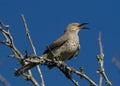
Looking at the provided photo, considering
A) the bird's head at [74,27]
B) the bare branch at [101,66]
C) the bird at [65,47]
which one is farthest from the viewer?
the bird's head at [74,27]

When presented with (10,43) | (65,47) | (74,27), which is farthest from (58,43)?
(10,43)

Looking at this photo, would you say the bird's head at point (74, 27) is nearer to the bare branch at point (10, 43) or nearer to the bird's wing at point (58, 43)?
the bird's wing at point (58, 43)

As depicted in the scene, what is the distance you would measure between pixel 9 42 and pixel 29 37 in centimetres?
47

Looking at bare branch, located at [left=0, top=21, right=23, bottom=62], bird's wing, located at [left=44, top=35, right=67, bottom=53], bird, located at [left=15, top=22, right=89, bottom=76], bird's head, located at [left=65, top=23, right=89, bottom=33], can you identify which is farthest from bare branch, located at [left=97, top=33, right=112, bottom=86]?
bird's head, located at [left=65, top=23, right=89, bottom=33]

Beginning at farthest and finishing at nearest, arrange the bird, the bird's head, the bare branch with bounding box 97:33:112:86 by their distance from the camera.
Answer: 1. the bird's head
2. the bird
3. the bare branch with bounding box 97:33:112:86

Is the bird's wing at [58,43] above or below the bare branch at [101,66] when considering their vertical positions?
above

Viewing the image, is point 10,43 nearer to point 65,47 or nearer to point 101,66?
point 101,66

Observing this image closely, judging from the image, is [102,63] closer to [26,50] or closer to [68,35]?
[26,50]

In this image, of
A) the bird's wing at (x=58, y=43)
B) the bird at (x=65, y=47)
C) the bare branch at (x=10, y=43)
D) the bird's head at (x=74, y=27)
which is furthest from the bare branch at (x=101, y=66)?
the bird's head at (x=74, y=27)

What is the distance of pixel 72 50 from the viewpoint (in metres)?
10.5

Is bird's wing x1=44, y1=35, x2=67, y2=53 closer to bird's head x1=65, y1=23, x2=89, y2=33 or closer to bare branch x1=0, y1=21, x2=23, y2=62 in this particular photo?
bird's head x1=65, y1=23, x2=89, y2=33

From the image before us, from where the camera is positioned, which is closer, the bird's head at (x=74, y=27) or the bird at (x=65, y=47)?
the bird at (x=65, y=47)

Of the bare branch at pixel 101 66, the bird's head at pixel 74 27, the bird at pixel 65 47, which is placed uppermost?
the bird's head at pixel 74 27

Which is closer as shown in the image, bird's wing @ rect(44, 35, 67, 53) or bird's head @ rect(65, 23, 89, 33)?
bird's wing @ rect(44, 35, 67, 53)
